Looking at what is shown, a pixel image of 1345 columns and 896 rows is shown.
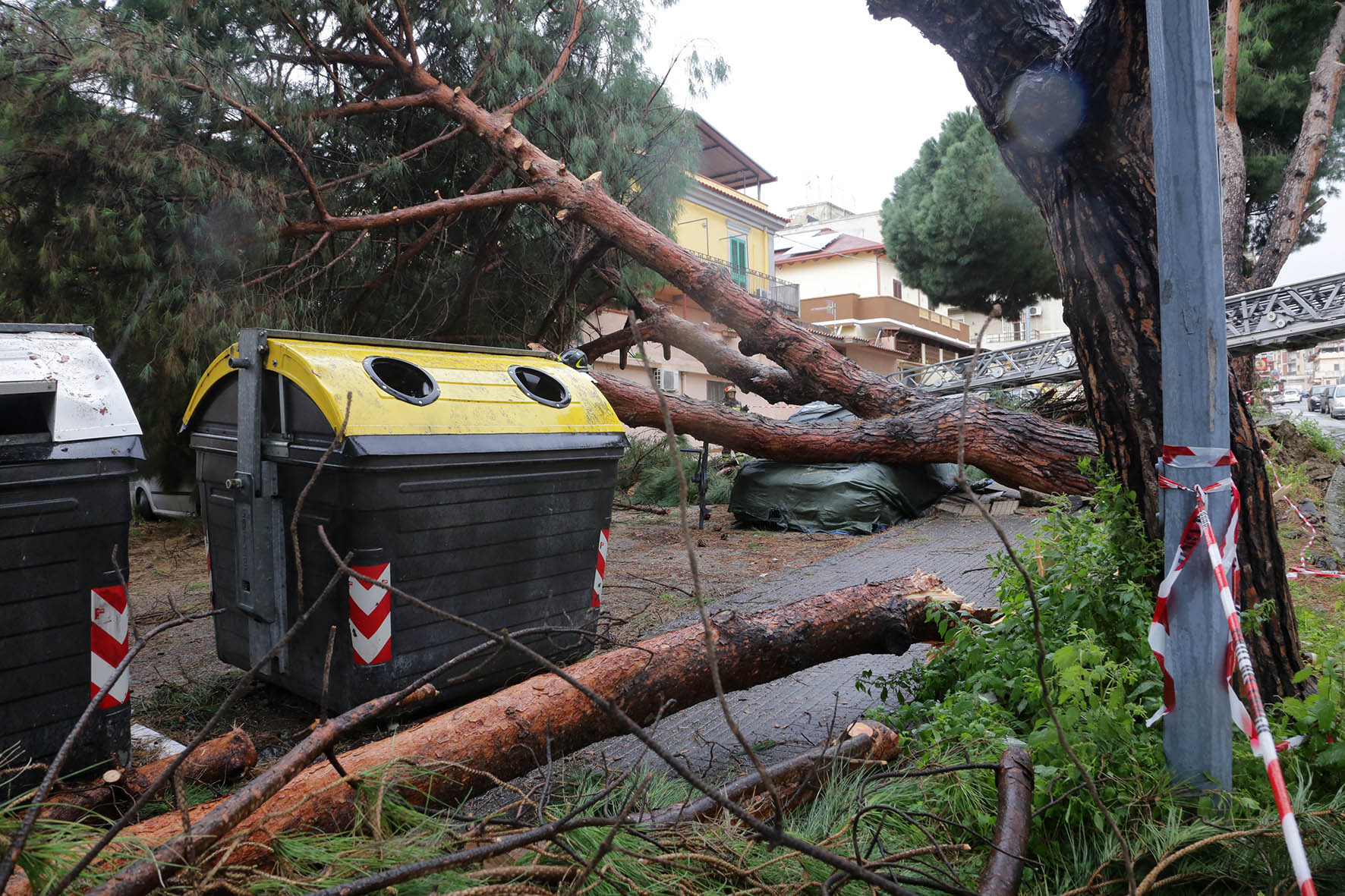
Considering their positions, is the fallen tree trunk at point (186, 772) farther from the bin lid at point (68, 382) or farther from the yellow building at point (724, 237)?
the yellow building at point (724, 237)

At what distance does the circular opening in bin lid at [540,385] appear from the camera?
4762mm

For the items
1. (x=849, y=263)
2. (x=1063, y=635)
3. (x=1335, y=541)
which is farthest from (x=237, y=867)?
(x=849, y=263)

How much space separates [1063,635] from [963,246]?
25.2 metres

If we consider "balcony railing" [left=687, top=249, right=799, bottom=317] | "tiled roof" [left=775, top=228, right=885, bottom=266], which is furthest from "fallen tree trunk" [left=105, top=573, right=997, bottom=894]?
"tiled roof" [left=775, top=228, right=885, bottom=266]

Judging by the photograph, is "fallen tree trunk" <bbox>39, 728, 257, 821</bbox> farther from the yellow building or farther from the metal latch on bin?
the yellow building

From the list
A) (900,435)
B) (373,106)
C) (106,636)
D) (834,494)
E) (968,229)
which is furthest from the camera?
(968,229)

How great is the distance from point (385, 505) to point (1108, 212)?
3.16 meters

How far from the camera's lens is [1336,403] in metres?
47.1

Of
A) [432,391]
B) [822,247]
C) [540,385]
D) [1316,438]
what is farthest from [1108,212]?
[822,247]

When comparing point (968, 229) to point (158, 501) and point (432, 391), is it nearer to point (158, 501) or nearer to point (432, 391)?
point (158, 501)

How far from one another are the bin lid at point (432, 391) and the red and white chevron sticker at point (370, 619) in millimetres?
639

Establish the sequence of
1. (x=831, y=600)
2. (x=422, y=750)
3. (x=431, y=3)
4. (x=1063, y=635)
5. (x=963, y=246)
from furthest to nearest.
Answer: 1. (x=963, y=246)
2. (x=431, y=3)
3. (x=831, y=600)
4. (x=1063, y=635)
5. (x=422, y=750)

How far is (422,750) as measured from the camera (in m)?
2.67

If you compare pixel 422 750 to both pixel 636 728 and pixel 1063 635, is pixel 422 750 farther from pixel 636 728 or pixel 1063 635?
pixel 1063 635
